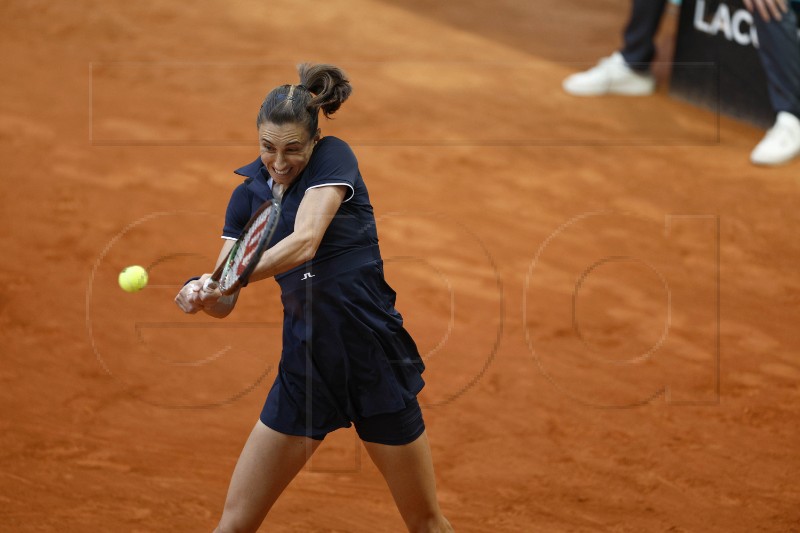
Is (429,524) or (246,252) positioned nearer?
(246,252)

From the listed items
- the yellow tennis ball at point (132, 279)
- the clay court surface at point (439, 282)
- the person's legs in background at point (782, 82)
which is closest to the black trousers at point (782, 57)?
the person's legs in background at point (782, 82)

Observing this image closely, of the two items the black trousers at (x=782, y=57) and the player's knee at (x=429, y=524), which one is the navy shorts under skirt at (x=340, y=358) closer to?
the player's knee at (x=429, y=524)

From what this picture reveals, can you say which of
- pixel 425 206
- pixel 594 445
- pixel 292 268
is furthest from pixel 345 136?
pixel 292 268

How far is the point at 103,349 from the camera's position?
5508mm

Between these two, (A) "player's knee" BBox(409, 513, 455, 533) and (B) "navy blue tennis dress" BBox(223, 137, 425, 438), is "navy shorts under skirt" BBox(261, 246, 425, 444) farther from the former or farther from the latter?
(A) "player's knee" BBox(409, 513, 455, 533)

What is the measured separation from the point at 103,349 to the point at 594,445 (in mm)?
2662

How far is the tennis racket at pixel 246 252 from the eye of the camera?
9.85ft

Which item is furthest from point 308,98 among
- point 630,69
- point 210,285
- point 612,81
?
point 630,69

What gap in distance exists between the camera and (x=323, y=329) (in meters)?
3.29

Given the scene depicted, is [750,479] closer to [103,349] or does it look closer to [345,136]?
[103,349]

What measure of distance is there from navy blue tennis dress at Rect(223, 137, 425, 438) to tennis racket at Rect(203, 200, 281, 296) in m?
0.11

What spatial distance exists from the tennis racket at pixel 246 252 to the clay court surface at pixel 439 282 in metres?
1.43

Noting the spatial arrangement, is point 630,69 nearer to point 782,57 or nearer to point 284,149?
point 782,57

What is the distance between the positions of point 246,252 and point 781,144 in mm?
6058
